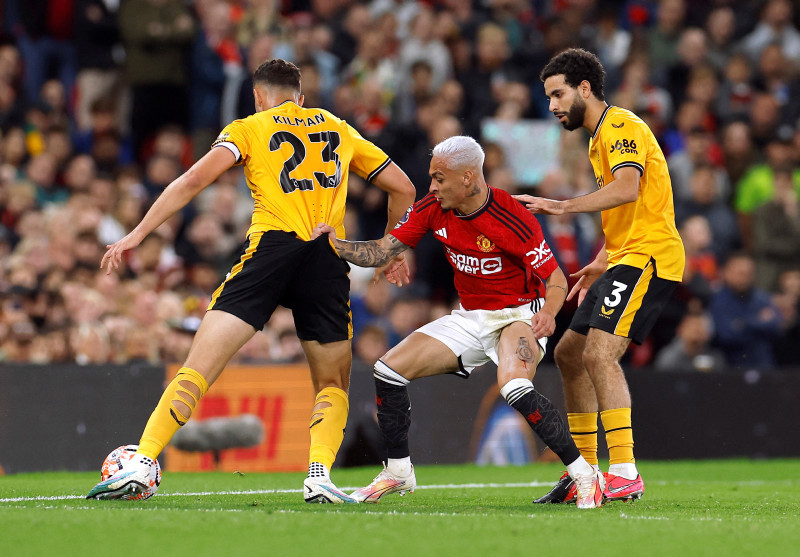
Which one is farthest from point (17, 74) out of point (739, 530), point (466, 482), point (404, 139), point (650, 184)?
point (739, 530)

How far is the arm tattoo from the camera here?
23.2 feet

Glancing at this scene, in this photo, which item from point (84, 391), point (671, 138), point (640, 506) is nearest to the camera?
point (640, 506)

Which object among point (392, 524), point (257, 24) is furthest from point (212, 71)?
point (392, 524)

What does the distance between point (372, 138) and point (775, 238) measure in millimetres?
4724

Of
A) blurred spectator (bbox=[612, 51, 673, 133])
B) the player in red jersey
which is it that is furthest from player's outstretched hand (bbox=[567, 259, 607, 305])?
blurred spectator (bbox=[612, 51, 673, 133])

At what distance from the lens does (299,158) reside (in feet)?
23.3

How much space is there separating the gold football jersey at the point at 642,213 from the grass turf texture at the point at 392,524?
4.81 feet

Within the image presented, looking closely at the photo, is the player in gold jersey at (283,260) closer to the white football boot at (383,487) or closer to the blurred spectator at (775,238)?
the white football boot at (383,487)

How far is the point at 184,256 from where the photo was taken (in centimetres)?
1280

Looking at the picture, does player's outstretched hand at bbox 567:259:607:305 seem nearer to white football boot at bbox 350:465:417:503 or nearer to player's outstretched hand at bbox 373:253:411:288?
player's outstretched hand at bbox 373:253:411:288

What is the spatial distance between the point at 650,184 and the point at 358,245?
1.83 metres

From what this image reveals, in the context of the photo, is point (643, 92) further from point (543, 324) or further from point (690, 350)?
point (543, 324)

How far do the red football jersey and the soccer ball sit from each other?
191cm

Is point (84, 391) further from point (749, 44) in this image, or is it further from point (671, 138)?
point (749, 44)
